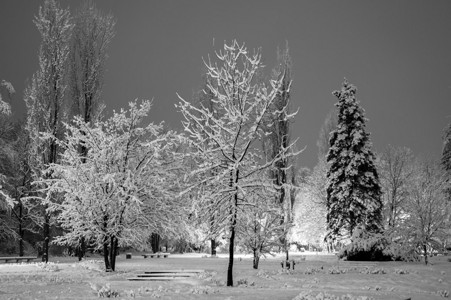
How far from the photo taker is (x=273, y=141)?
34.1m

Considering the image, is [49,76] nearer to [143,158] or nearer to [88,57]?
[88,57]

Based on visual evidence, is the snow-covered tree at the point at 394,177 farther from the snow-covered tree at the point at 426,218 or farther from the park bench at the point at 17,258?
the park bench at the point at 17,258

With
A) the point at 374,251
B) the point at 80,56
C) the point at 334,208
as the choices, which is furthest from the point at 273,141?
the point at 80,56

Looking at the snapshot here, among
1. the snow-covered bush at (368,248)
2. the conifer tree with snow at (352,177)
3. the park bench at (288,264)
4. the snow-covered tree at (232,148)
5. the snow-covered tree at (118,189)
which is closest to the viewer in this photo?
the snow-covered tree at (232,148)

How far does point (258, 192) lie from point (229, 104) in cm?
361

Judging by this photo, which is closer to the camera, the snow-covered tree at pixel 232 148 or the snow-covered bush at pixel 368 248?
the snow-covered tree at pixel 232 148

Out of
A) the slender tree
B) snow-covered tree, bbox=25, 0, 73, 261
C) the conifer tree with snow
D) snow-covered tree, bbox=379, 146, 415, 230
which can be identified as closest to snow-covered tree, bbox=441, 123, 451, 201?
the conifer tree with snow

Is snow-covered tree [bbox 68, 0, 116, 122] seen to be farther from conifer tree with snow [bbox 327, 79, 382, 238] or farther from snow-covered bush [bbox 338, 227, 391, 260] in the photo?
snow-covered bush [bbox 338, 227, 391, 260]

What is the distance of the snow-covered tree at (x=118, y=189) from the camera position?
22.6 metres

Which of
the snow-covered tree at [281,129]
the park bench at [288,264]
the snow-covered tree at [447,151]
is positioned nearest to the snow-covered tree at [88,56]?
the snow-covered tree at [281,129]

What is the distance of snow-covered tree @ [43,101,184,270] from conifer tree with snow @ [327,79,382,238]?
14.2 meters

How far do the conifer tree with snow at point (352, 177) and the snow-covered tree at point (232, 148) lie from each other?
59.4 ft

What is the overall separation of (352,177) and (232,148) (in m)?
19.6

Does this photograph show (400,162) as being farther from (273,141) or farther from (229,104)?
(229,104)
